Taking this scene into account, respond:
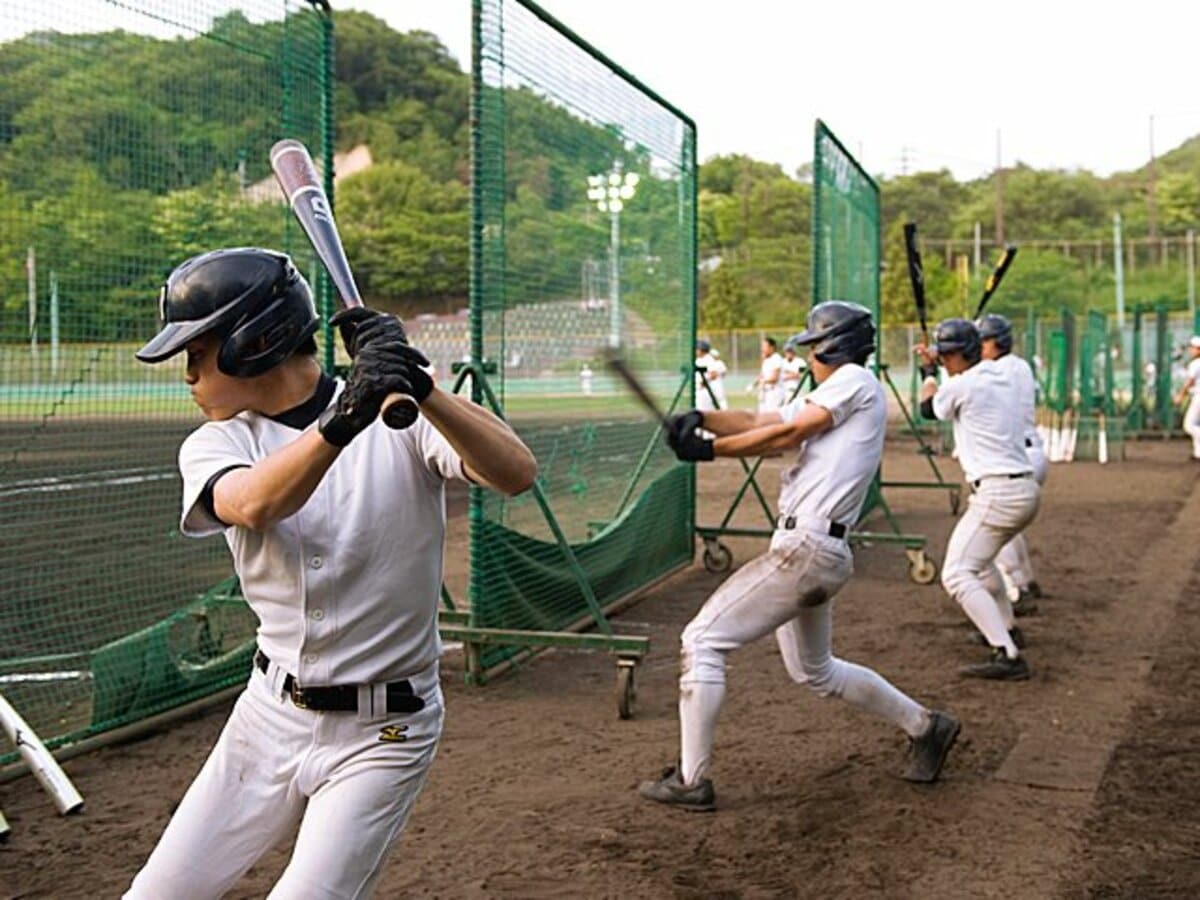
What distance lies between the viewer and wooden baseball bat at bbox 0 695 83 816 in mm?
5445

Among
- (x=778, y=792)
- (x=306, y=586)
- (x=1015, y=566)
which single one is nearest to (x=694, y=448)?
(x=778, y=792)

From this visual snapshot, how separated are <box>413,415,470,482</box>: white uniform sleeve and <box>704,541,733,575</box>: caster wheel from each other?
9.30 meters

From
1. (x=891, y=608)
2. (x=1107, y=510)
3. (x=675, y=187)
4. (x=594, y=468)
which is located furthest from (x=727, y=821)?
(x=1107, y=510)

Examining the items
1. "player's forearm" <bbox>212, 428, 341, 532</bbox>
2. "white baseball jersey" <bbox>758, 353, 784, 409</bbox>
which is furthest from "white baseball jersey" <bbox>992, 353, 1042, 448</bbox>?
"white baseball jersey" <bbox>758, 353, 784, 409</bbox>

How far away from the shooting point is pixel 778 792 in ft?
19.2

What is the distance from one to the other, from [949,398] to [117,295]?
479 cm

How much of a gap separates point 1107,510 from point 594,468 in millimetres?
9485

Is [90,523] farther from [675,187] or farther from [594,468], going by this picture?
[675,187]

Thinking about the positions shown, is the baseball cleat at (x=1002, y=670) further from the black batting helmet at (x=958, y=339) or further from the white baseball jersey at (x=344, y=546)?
the white baseball jersey at (x=344, y=546)

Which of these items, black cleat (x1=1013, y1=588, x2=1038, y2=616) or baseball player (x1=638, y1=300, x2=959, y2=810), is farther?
black cleat (x1=1013, y1=588, x2=1038, y2=616)

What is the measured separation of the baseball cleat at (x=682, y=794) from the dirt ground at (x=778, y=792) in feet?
0.19

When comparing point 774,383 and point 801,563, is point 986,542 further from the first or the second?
point 774,383

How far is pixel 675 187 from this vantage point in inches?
444

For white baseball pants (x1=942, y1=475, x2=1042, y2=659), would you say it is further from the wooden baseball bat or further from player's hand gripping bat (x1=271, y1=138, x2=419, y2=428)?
player's hand gripping bat (x1=271, y1=138, x2=419, y2=428)
